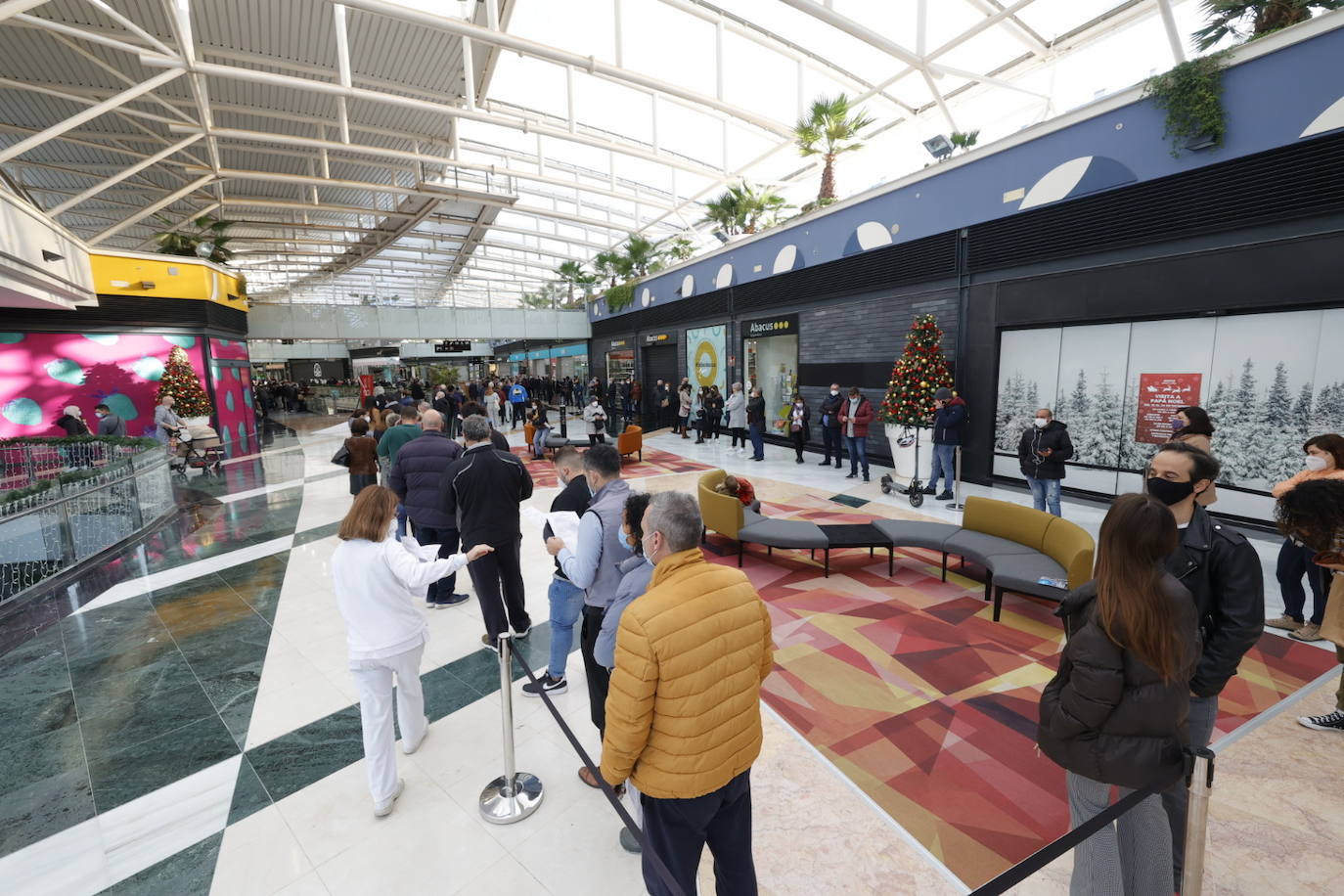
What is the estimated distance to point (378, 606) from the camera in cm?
251

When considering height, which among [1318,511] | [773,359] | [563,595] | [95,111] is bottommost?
[563,595]

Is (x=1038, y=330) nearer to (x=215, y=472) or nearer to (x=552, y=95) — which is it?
(x=552, y=95)

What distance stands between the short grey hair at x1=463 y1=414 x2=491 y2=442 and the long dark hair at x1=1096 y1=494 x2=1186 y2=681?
351 centimetres

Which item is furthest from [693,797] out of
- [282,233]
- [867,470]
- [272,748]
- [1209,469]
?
[282,233]

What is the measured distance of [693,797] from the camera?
64.7 inches

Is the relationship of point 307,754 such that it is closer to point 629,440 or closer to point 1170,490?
point 1170,490

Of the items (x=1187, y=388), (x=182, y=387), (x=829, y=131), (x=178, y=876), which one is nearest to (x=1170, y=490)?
(x=178, y=876)

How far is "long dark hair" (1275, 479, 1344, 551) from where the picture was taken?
296cm

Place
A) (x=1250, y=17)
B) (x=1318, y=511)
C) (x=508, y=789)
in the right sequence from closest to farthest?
(x=508, y=789) → (x=1318, y=511) → (x=1250, y=17)

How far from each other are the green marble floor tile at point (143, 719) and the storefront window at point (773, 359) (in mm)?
11710

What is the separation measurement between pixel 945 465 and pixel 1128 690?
6.97 meters

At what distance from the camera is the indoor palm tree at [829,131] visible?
1080cm

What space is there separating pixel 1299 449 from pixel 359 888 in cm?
913

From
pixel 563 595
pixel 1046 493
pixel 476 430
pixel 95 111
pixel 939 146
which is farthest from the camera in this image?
pixel 939 146
